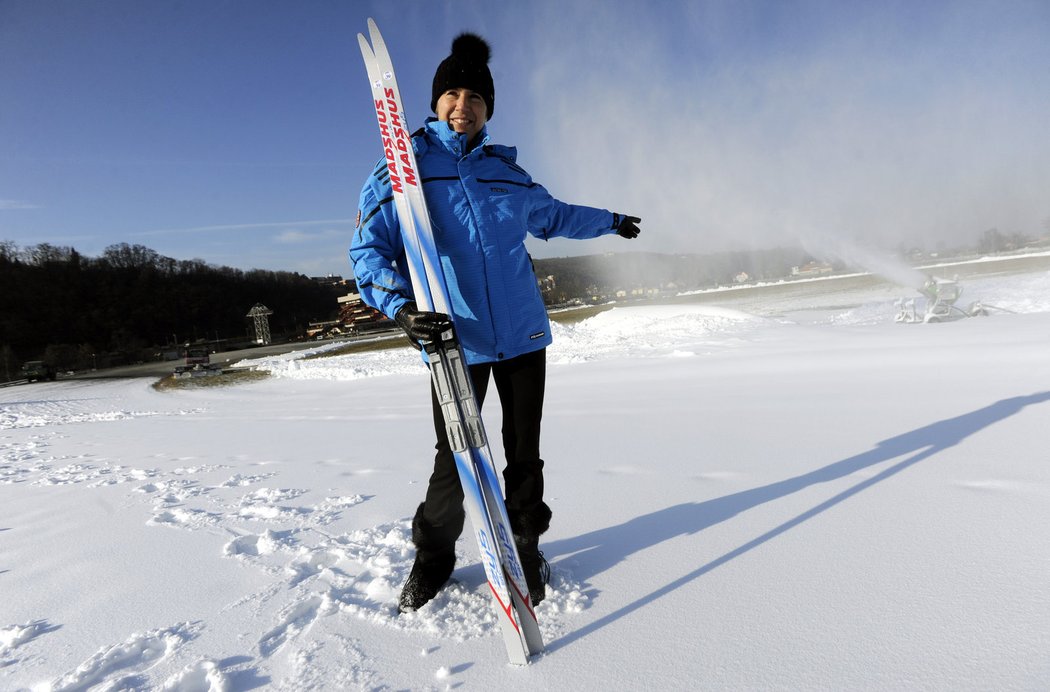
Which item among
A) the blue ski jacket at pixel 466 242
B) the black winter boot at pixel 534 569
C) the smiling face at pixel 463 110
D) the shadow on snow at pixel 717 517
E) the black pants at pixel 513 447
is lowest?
the shadow on snow at pixel 717 517

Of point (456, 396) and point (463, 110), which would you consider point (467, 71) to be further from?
point (456, 396)

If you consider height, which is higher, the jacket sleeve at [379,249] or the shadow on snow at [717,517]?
the jacket sleeve at [379,249]

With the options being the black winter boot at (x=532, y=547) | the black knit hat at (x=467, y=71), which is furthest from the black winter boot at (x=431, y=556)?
the black knit hat at (x=467, y=71)

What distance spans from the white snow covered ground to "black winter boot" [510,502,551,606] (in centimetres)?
7

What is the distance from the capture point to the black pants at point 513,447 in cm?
187

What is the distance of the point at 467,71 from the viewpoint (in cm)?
187

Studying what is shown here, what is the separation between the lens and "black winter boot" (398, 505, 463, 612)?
71.6 inches

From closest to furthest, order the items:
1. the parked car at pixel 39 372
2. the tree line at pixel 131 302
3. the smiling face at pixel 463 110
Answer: the smiling face at pixel 463 110 → the parked car at pixel 39 372 → the tree line at pixel 131 302

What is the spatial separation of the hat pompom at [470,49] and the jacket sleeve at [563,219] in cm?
53

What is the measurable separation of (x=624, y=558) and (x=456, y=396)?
1.01m

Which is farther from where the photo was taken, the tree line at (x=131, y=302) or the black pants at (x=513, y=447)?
the tree line at (x=131, y=302)

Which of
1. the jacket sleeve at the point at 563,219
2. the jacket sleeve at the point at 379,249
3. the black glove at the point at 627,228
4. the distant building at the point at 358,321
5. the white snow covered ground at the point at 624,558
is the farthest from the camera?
the distant building at the point at 358,321

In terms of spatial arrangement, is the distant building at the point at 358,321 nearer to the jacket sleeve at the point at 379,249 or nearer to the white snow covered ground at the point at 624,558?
the white snow covered ground at the point at 624,558

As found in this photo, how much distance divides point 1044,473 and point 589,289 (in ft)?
214
